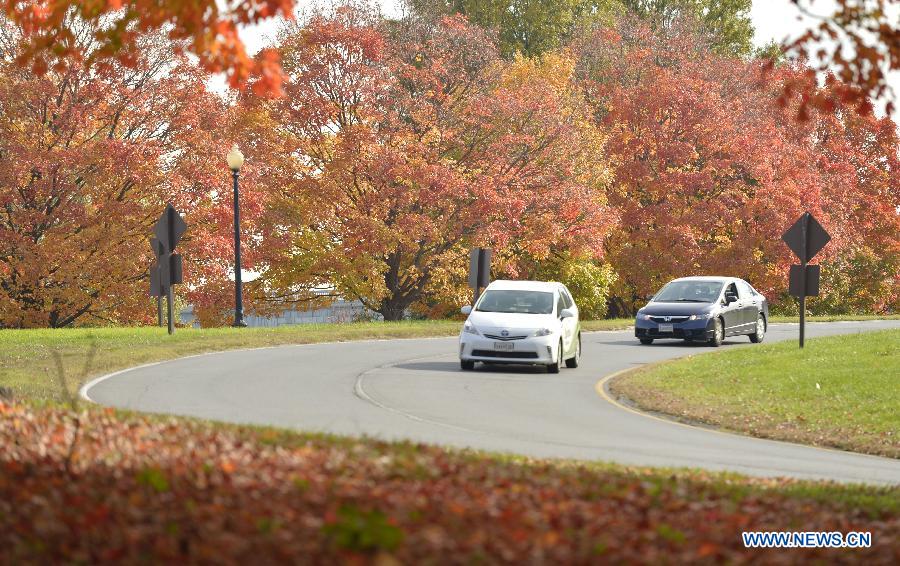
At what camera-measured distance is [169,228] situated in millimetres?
30547

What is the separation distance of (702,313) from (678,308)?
0.63 metres

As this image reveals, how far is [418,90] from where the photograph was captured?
152 feet

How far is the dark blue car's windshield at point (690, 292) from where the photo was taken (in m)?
32.4

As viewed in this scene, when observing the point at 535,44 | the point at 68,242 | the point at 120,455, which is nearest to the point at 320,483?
the point at 120,455

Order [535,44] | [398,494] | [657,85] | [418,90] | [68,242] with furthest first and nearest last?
[535,44] → [657,85] → [418,90] → [68,242] → [398,494]

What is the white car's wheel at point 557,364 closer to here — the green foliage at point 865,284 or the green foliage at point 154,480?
the green foliage at point 154,480

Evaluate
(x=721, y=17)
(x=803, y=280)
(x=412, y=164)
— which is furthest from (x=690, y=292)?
(x=721, y=17)

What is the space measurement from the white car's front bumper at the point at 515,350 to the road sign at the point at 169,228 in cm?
959

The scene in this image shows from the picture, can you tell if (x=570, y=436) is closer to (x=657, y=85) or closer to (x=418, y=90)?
(x=418, y=90)

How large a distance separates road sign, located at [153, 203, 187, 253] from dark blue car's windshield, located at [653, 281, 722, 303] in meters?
11.9

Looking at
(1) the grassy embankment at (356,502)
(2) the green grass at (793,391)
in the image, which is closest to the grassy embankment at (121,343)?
(1) the grassy embankment at (356,502)

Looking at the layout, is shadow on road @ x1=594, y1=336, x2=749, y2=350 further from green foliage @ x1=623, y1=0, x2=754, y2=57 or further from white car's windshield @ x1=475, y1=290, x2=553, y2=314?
green foliage @ x1=623, y1=0, x2=754, y2=57

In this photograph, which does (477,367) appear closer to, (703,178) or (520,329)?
(520,329)

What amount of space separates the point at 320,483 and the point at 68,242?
107ft
